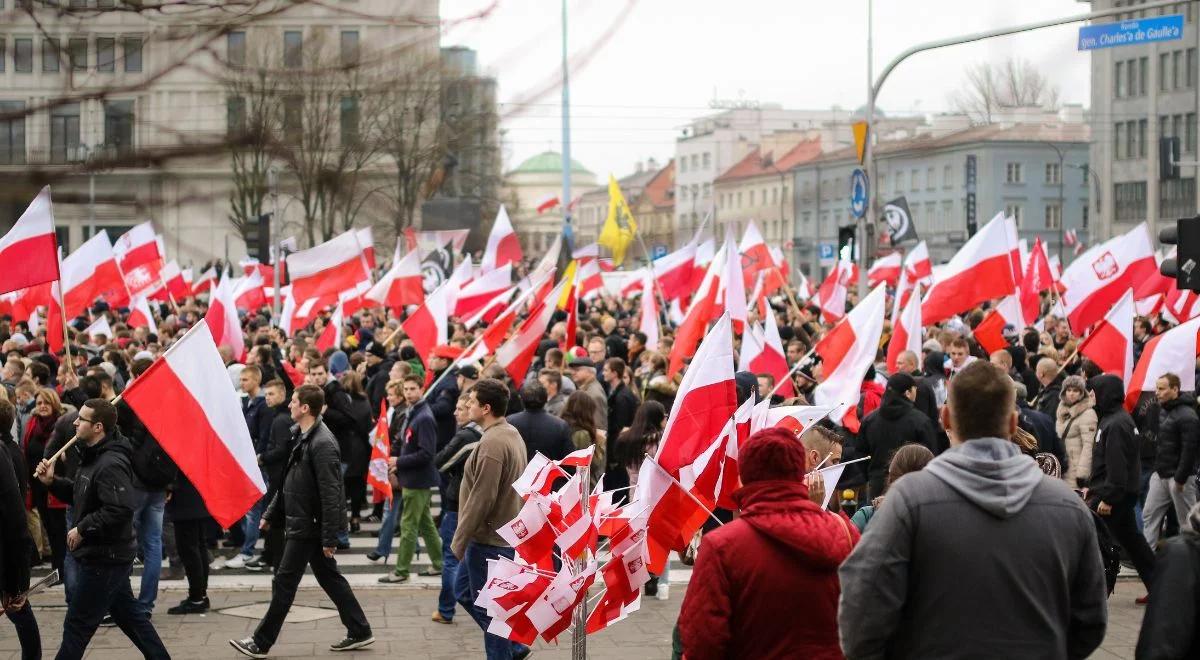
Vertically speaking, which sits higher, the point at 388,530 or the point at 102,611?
the point at 102,611

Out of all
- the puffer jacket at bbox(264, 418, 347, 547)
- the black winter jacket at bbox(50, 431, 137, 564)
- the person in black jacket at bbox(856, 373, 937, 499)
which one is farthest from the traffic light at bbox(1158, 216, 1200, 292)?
the black winter jacket at bbox(50, 431, 137, 564)

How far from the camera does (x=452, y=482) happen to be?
30.0 ft

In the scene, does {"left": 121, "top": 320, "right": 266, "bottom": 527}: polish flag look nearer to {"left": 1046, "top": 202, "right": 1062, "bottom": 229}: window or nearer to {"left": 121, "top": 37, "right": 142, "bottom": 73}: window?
{"left": 121, "top": 37, "right": 142, "bottom": 73}: window

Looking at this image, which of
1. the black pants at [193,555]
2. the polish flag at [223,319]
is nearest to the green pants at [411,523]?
the black pants at [193,555]

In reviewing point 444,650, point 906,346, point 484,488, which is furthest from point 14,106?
point 906,346

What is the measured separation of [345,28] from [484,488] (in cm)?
581

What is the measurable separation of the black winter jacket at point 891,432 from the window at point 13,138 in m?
7.91

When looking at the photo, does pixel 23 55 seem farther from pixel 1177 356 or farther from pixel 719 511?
pixel 1177 356

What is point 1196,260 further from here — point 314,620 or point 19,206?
point 19,206

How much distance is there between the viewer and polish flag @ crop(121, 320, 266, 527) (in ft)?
24.3

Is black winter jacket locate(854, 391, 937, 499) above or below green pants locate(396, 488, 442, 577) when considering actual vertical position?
above

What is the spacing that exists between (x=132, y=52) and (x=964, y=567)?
2432 mm

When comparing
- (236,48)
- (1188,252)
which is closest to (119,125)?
(236,48)

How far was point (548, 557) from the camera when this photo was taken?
6.80 metres
